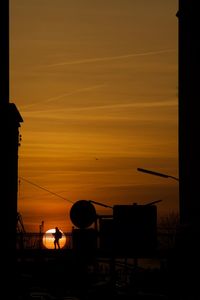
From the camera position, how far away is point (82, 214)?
22281 mm

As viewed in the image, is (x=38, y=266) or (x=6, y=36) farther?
(x=38, y=266)

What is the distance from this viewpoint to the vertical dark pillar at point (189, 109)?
37.8m

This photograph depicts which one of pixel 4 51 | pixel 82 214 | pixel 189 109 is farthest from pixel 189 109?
pixel 82 214

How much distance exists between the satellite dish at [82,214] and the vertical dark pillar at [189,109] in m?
13.7

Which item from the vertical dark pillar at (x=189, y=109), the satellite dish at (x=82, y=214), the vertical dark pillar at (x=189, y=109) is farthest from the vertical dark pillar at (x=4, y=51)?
the satellite dish at (x=82, y=214)

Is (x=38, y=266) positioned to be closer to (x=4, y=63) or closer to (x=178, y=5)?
(x=178, y=5)

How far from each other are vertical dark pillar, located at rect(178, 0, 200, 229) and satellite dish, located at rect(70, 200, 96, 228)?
13735mm

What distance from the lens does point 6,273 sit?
114ft

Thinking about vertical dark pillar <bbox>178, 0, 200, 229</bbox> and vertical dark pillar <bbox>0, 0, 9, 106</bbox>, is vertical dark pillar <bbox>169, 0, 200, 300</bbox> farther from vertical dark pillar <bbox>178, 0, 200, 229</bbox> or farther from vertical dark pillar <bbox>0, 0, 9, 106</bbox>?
vertical dark pillar <bbox>0, 0, 9, 106</bbox>

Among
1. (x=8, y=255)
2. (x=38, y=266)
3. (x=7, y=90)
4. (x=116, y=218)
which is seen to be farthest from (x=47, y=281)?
(x=116, y=218)

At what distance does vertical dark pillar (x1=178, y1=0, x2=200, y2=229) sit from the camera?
37775mm

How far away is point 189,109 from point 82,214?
62.0 feet

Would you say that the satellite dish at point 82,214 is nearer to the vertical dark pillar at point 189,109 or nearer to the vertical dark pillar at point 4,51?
the vertical dark pillar at point 4,51

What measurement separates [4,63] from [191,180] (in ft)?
35.7
